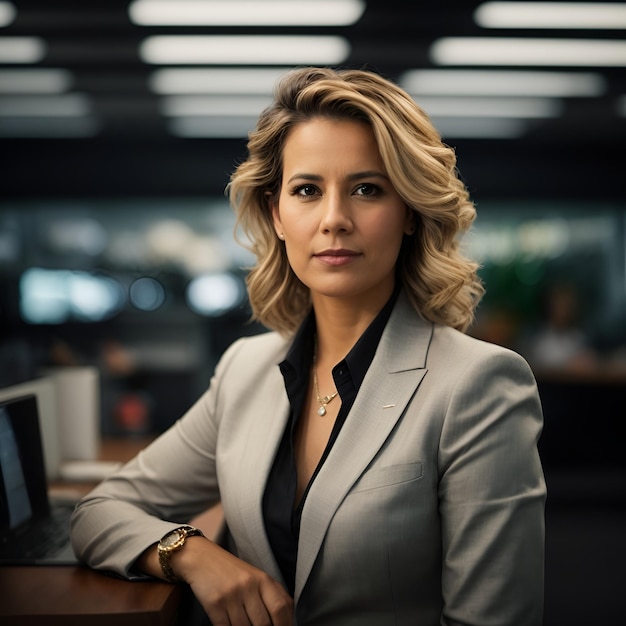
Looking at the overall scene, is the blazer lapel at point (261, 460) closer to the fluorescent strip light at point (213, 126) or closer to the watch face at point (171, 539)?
the watch face at point (171, 539)

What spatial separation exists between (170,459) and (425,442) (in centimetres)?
65

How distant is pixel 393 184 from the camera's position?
1429 mm

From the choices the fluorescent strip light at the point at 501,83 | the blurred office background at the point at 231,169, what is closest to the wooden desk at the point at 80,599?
the blurred office background at the point at 231,169

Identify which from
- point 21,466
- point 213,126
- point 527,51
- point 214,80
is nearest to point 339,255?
point 21,466

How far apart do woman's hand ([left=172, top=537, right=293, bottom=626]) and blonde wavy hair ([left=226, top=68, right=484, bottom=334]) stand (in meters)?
0.61

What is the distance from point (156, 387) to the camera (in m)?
7.01

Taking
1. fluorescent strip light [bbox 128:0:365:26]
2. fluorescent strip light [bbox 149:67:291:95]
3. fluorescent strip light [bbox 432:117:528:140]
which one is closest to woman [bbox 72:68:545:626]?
fluorescent strip light [bbox 128:0:365:26]

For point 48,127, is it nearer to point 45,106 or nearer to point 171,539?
point 45,106

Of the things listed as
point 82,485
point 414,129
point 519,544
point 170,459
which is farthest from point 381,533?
point 82,485

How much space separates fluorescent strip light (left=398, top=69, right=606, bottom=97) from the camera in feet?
17.4

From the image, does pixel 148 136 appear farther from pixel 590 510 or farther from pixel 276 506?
pixel 276 506

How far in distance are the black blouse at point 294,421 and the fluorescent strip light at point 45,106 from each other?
5.22 metres

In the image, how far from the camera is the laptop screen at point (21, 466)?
5.50 ft

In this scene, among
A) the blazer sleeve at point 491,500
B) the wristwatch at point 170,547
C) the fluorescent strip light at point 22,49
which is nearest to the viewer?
the blazer sleeve at point 491,500
